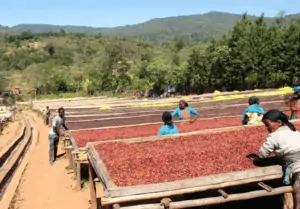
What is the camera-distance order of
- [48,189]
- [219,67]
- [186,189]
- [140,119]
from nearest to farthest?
[186,189] → [48,189] → [140,119] → [219,67]

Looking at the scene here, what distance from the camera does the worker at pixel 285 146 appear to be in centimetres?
437

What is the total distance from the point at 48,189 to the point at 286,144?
258 inches

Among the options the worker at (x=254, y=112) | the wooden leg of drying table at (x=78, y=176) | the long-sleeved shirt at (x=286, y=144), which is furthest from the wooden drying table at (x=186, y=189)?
the wooden leg of drying table at (x=78, y=176)

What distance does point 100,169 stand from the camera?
4.99 meters

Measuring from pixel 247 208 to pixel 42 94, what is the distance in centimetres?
4620

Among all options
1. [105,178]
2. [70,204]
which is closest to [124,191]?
[105,178]

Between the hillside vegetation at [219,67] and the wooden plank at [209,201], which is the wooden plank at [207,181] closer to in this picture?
the wooden plank at [209,201]

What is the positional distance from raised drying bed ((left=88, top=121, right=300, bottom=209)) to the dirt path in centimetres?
216

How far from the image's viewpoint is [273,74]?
102 ft

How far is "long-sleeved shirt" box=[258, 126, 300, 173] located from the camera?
4.36m

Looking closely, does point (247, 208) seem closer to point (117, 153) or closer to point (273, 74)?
point (117, 153)

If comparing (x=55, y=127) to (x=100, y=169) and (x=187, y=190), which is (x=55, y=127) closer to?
(x=100, y=169)

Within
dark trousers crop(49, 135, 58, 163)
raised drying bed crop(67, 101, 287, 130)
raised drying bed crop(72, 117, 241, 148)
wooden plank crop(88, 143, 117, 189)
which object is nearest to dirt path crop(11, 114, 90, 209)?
dark trousers crop(49, 135, 58, 163)

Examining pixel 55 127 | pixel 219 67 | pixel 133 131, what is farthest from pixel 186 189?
pixel 219 67
